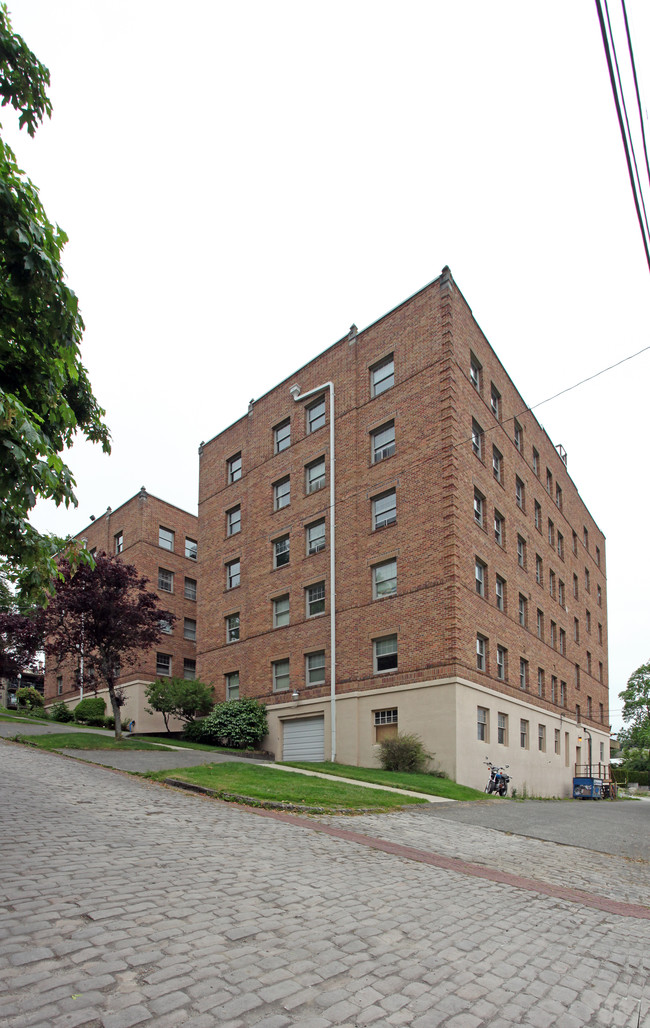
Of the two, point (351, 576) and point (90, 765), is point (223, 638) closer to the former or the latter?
point (351, 576)

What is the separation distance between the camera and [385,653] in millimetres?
24594

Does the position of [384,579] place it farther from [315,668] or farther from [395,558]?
[315,668]

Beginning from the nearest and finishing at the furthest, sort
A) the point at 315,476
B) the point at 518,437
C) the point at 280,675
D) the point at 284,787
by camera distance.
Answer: the point at 284,787 → the point at 280,675 → the point at 315,476 → the point at 518,437

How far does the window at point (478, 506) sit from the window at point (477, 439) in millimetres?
1575

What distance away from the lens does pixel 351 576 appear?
85.9 ft

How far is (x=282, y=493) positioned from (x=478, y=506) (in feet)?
29.4

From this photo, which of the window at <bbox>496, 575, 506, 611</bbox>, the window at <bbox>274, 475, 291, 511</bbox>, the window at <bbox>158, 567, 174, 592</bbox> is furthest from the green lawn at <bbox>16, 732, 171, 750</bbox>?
the window at <bbox>158, 567, 174, 592</bbox>

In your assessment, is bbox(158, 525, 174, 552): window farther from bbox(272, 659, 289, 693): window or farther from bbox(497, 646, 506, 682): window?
bbox(497, 646, 506, 682): window

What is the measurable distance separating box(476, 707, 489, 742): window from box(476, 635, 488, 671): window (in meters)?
1.42

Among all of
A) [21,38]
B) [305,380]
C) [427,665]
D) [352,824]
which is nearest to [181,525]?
[305,380]

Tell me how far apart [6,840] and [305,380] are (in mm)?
24808

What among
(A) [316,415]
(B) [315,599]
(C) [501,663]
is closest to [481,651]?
(C) [501,663]

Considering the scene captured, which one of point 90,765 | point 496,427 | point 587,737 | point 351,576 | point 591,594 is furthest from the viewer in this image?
point 591,594

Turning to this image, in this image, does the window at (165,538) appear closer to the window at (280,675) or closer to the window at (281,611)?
the window at (281,611)
